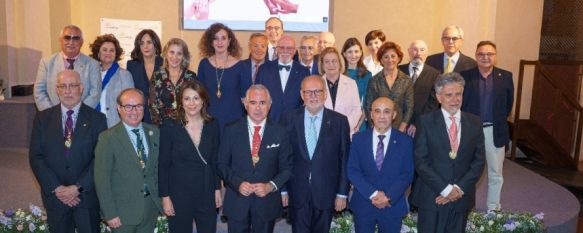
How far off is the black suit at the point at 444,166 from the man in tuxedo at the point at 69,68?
7.79 ft

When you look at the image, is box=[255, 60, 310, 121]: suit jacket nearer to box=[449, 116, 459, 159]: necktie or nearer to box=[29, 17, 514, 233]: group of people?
box=[29, 17, 514, 233]: group of people

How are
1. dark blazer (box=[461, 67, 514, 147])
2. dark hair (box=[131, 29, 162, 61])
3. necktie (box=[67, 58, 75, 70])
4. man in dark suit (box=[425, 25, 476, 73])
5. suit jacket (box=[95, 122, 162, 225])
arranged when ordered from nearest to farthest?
suit jacket (box=[95, 122, 162, 225]), necktie (box=[67, 58, 75, 70]), dark hair (box=[131, 29, 162, 61]), dark blazer (box=[461, 67, 514, 147]), man in dark suit (box=[425, 25, 476, 73])

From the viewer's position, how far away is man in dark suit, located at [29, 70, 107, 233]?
10.2 feet

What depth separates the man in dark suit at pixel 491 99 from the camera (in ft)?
13.9

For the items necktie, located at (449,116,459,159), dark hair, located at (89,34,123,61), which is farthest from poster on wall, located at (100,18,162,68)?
necktie, located at (449,116,459,159)

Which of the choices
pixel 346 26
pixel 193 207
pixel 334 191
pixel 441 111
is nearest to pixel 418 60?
pixel 441 111

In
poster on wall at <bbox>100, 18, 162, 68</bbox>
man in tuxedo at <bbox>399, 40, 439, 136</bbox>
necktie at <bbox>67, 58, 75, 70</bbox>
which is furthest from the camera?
poster on wall at <bbox>100, 18, 162, 68</bbox>

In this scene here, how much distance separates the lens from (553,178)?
7000mm

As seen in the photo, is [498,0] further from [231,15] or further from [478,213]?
[478,213]

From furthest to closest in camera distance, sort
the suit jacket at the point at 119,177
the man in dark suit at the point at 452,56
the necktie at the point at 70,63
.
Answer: the man in dark suit at the point at 452,56 < the necktie at the point at 70,63 < the suit jacket at the point at 119,177

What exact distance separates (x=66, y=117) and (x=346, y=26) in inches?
216

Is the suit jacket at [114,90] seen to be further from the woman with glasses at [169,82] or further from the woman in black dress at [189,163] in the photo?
the woman in black dress at [189,163]

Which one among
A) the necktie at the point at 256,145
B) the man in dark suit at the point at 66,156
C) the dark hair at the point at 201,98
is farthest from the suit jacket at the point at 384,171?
the man in dark suit at the point at 66,156

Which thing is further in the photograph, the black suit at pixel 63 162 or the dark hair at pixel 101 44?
the dark hair at pixel 101 44
